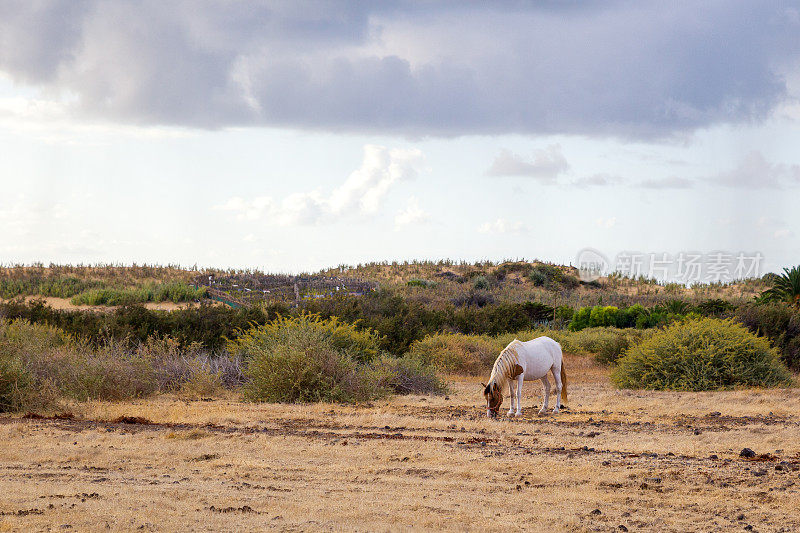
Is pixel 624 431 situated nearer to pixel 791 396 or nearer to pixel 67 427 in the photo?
pixel 791 396

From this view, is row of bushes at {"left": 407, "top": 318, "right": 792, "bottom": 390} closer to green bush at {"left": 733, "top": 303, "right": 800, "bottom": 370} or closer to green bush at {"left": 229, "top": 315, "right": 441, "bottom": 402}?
green bush at {"left": 733, "top": 303, "right": 800, "bottom": 370}

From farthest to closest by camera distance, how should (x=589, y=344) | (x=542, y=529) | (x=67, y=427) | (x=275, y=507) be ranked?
(x=589, y=344) → (x=67, y=427) → (x=275, y=507) → (x=542, y=529)

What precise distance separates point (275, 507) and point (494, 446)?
400 centimetres

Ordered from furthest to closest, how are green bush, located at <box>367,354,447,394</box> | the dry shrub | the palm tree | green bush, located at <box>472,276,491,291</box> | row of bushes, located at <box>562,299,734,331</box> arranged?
green bush, located at <box>472,276,491,291</box>, row of bushes, located at <box>562,299,734,331</box>, the palm tree, green bush, located at <box>367,354,447,394</box>, the dry shrub

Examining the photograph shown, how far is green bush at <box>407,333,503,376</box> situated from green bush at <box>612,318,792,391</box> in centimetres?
596

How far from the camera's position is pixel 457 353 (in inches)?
944

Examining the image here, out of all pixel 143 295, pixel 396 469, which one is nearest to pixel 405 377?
pixel 396 469

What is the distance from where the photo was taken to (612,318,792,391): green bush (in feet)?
59.2

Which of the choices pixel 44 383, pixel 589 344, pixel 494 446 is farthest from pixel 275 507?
pixel 589 344

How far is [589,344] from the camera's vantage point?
2780cm

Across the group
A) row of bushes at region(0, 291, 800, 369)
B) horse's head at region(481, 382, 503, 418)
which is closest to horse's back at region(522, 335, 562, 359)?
horse's head at region(481, 382, 503, 418)

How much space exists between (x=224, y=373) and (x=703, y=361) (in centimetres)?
1122

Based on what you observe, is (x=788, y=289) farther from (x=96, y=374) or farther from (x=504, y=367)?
(x=96, y=374)

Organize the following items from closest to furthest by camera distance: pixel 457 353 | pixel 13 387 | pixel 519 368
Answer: pixel 519 368
pixel 13 387
pixel 457 353
